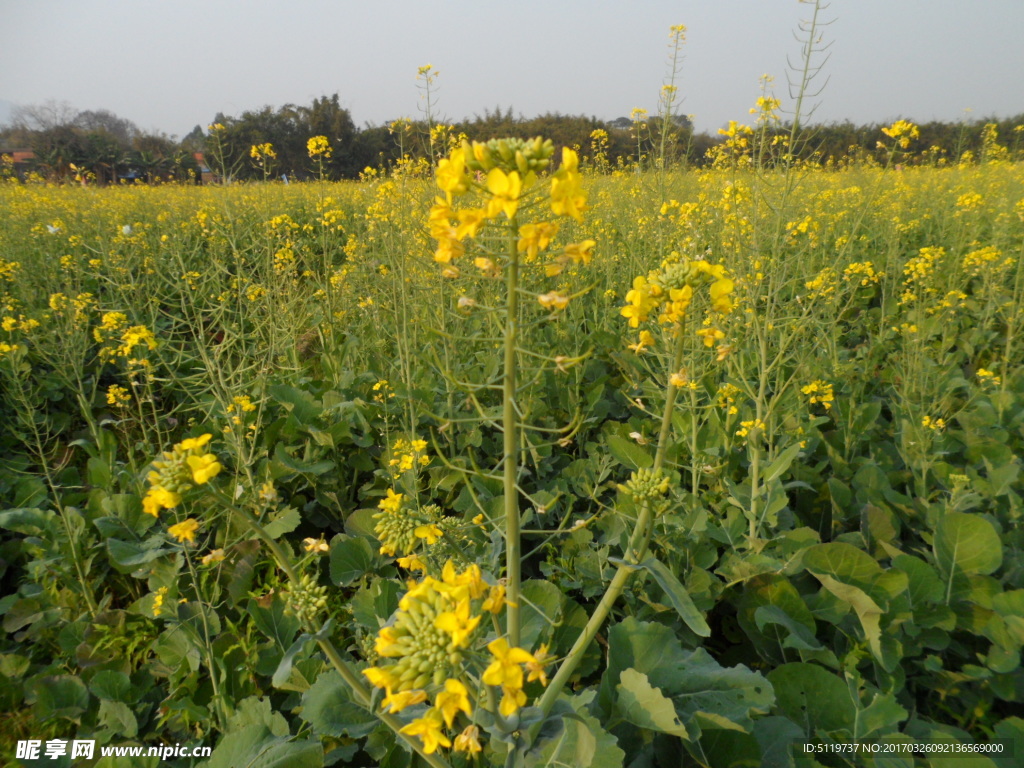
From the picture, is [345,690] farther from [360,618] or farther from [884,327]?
[884,327]

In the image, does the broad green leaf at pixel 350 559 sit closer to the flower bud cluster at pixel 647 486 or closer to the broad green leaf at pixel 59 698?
the broad green leaf at pixel 59 698

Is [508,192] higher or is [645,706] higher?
[508,192]

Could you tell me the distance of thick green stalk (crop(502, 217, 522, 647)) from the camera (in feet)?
2.97

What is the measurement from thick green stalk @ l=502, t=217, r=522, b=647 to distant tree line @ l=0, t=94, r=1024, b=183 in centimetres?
250

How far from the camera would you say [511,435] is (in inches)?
37.0

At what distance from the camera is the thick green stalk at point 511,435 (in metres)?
0.90

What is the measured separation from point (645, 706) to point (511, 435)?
760 millimetres

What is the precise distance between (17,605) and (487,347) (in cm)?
260

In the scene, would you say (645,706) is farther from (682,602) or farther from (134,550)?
(134,550)

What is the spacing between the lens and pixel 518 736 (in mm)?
905

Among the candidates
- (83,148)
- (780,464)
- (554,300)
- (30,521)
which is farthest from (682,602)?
(83,148)

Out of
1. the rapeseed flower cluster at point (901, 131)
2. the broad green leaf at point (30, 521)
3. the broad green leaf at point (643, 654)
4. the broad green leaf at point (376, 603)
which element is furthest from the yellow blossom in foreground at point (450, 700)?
the rapeseed flower cluster at point (901, 131)

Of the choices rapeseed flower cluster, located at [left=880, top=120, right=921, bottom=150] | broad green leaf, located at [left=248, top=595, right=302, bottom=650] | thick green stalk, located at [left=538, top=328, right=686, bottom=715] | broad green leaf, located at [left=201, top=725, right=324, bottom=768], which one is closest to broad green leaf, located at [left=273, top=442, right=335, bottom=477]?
broad green leaf, located at [left=248, top=595, right=302, bottom=650]

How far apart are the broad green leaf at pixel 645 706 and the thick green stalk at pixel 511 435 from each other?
16.0 inches
